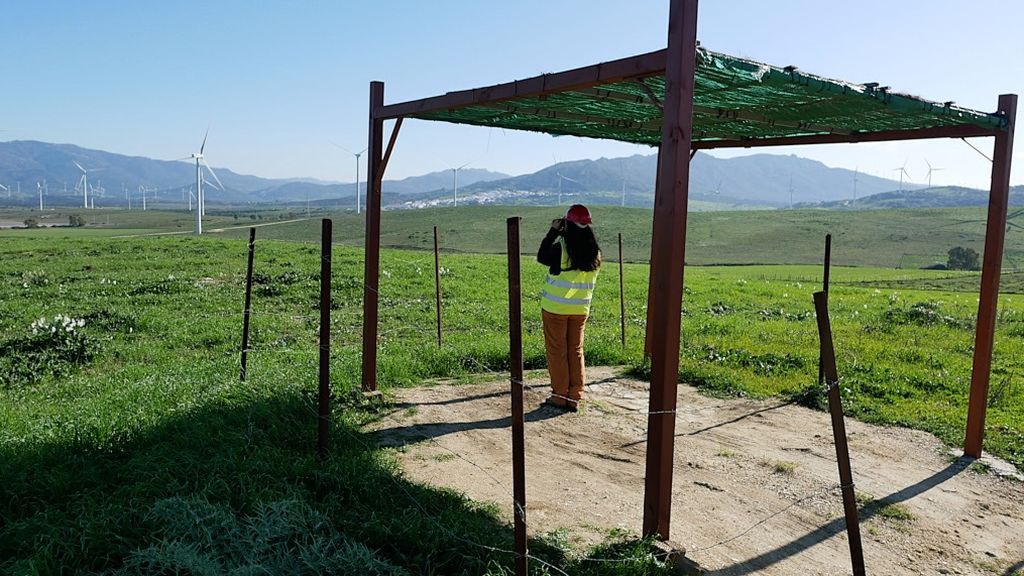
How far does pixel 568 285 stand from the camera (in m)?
7.66

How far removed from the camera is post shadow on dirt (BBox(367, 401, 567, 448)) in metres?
6.93

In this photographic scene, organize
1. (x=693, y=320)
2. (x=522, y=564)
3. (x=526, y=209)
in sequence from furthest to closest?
(x=526, y=209) → (x=693, y=320) → (x=522, y=564)

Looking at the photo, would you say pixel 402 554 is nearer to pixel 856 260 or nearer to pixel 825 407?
pixel 825 407

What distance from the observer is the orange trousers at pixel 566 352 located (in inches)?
309

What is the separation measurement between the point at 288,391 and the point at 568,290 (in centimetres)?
304

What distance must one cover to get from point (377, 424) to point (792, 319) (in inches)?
404

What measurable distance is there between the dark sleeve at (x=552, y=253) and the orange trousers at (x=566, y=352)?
53 centimetres

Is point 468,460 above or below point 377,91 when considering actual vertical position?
below

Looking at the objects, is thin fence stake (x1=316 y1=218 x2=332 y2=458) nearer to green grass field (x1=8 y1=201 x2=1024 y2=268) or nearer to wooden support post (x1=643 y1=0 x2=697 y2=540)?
wooden support post (x1=643 y1=0 x2=697 y2=540)

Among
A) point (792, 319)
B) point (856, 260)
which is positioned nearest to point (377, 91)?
point (792, 319)

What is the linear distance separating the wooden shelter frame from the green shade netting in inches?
7.7

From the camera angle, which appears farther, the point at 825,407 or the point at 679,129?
the point at 825,407

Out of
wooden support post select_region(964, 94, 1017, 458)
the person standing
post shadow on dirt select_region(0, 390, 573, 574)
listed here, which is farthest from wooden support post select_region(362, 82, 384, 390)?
wooden support post select_region(964, 94, 1017, 458)

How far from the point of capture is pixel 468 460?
21.6 feet
